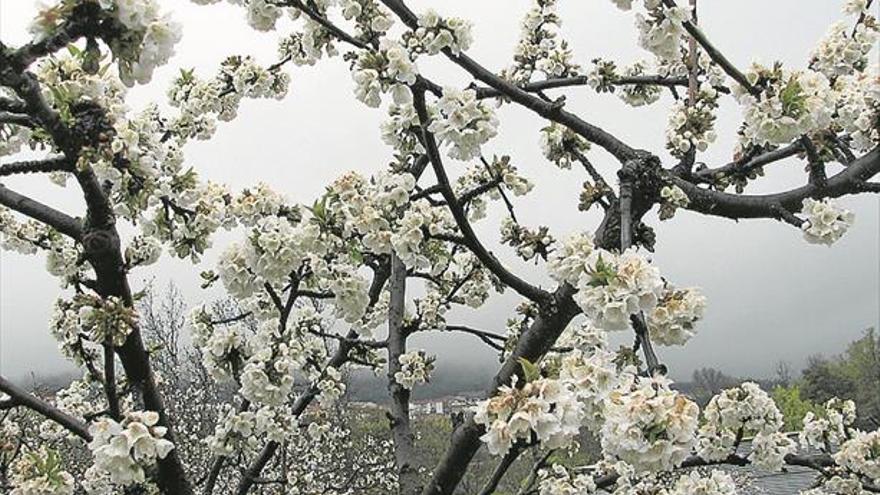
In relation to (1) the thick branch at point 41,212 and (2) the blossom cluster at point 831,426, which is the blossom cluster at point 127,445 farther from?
(2) the blossom cluster at point 831,426

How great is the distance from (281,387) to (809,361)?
47025 millimetres

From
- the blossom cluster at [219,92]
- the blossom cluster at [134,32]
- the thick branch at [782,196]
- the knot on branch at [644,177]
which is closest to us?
the blossom cluster at [134,32]

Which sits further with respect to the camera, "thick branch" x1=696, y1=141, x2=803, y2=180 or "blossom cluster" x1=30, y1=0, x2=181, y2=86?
"thick branch" x1=696, y1=141, x2=803, y2=180

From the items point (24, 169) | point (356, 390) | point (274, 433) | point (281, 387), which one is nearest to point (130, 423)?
point (24, 169)

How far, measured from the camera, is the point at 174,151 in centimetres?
364

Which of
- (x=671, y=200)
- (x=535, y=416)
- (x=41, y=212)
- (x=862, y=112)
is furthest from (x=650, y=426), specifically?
(x=41, y=212)

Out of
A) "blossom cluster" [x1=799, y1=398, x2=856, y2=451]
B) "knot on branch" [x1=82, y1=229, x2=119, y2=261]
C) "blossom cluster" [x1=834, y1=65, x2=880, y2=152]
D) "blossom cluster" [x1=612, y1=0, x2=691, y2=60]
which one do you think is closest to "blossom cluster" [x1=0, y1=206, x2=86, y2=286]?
"knot on branch" [x1=82, y1=229, x2=119, y2=261]

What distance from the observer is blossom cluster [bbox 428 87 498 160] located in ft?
9.84

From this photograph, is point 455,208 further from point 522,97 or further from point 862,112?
point 862,112

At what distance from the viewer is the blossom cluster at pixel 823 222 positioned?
Result: 2822mm

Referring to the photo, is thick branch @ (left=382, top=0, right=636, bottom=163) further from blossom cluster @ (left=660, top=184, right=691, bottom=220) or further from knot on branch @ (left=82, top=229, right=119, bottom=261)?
knot on branch @ (left=82, top=229, right=119, bottom=261)

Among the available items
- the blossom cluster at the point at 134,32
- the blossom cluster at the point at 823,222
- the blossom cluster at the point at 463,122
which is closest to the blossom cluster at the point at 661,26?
the blossom cluster at the point at 463,122

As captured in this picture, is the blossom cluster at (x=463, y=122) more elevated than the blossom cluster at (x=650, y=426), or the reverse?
the blossom cluster at (x=463, y=122)

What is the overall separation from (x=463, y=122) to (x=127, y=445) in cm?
162
